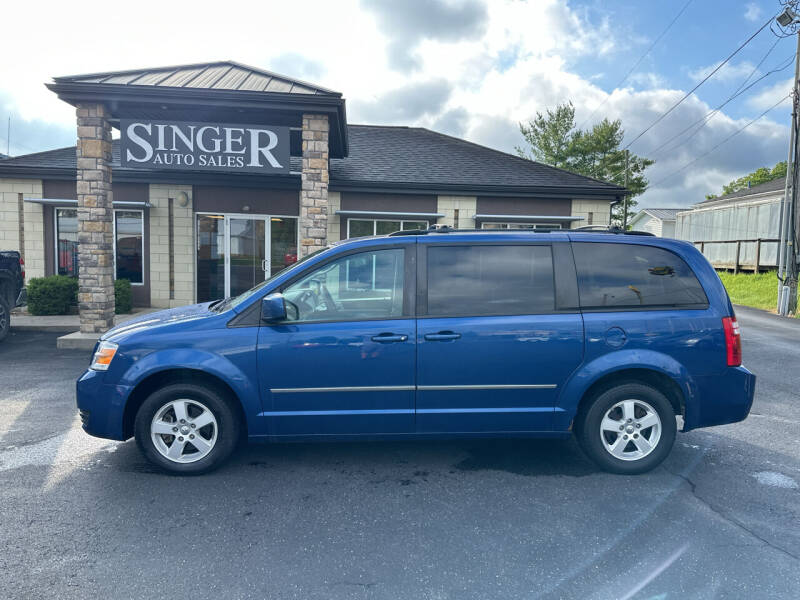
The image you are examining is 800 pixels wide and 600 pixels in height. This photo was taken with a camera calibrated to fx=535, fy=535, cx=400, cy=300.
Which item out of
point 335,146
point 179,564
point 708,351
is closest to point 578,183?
point 335,146

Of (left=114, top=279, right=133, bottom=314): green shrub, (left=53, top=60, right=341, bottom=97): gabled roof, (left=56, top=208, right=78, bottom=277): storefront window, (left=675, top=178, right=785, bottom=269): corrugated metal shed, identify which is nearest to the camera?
(left=53, top=60, right=341, bottom=97): gabled roof

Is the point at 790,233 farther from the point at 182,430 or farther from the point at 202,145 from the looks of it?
the point at 182,430

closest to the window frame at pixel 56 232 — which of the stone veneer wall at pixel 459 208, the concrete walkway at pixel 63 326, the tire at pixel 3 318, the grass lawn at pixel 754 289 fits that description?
the concrete walkway at pixel 63 326

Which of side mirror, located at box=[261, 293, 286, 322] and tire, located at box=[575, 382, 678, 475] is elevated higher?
side mirror, located at box=[261, 293, 286, 322]

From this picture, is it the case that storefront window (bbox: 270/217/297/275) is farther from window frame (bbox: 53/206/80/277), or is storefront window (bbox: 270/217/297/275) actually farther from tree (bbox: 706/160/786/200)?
tree (bbox: 706/160/786/200)

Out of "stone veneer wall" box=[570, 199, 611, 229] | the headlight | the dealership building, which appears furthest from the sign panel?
"stone veneer wall" box=[570, 199, 611, 229]

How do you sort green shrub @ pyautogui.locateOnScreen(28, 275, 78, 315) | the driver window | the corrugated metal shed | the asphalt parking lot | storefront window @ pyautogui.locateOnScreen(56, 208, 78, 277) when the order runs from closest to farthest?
the asphalt parking lot
the driver window
green shrub @ pyautogui.locateOnScreen(28, 275, 78, 315)
storefront window @ pyautogui.locateOnScreen(56, 208, 78, 277)
the corrugated metal shed

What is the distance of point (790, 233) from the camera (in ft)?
53.3

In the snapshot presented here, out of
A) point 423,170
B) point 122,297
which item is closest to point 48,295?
point 122,297

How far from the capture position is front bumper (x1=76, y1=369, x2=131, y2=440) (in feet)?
12.6

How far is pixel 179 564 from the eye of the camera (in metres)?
2.81

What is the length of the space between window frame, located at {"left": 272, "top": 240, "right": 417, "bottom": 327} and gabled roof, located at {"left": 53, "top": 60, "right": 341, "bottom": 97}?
620 cm

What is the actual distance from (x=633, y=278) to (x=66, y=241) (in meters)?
14.1

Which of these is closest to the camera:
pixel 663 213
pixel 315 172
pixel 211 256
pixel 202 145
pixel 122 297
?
pixel 202 145
